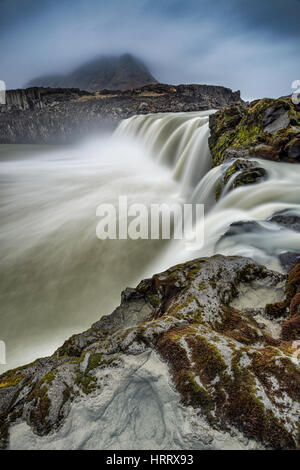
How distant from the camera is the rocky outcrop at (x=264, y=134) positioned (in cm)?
840

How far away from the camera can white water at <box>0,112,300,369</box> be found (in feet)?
16.6

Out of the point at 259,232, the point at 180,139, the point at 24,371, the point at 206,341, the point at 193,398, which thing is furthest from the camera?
the point at 180,139

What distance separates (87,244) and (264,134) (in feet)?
27.1

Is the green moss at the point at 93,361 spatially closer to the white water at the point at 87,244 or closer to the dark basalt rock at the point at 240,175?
the white water at the point at 87,244

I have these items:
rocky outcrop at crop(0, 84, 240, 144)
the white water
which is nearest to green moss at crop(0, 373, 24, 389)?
the white water

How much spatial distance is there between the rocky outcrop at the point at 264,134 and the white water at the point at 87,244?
2.31ft

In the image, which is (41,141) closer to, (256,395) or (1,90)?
(1,90)

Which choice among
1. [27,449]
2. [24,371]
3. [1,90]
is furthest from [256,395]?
[1,90]

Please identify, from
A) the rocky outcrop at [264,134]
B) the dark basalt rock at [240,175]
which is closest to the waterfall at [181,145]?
the rocky outcrop at [264,134]

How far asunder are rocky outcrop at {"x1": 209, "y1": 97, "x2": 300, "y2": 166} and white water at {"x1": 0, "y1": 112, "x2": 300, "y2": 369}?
70 cm

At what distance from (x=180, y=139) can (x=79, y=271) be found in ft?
44.1

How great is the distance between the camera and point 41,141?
3744cm

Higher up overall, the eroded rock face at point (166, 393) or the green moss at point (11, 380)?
the eroded rock face at point (166, 393)

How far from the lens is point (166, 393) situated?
166 centimetres
